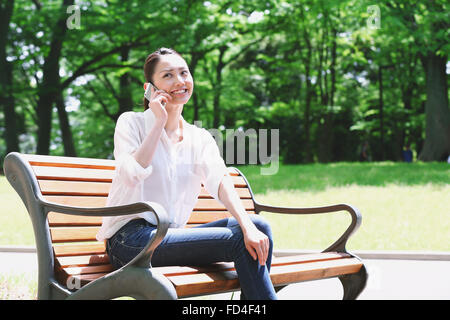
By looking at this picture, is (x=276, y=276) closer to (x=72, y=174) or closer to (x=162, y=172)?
(x=162, y=172)

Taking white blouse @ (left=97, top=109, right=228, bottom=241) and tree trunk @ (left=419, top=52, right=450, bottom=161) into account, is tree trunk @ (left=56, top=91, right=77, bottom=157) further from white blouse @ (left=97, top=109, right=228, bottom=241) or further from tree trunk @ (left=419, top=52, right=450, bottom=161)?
white blouse @ (left=97, top=109, right=228, bottom=241)

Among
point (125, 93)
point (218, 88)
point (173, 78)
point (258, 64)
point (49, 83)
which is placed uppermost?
point (258, 64)

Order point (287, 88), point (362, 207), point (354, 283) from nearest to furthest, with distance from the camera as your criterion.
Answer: point (354, 283) < point (362, 207) < point (287, 88)

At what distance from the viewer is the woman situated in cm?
236

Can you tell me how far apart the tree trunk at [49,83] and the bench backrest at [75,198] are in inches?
584

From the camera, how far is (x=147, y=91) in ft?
9.18

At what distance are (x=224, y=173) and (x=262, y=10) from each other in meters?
14.7

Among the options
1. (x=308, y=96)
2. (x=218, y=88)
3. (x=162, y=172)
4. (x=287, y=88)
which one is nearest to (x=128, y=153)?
(x=162, y=172)

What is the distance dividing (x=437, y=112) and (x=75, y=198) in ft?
55.1

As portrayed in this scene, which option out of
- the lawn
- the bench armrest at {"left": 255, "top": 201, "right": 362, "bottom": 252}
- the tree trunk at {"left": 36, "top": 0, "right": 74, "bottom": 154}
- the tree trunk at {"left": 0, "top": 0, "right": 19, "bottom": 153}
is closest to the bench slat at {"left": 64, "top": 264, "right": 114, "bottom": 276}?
the bench armrest at {"left": 255, "top": 201, "right": 362, "bottom": 252}

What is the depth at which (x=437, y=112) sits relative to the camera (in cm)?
1786

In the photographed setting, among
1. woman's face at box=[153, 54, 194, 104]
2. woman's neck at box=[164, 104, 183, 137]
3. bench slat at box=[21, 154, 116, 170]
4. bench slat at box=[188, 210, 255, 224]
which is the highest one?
woman's face at box=[153, 54, 194, 104]

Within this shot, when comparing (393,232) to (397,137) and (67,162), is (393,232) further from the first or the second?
(397,137)
